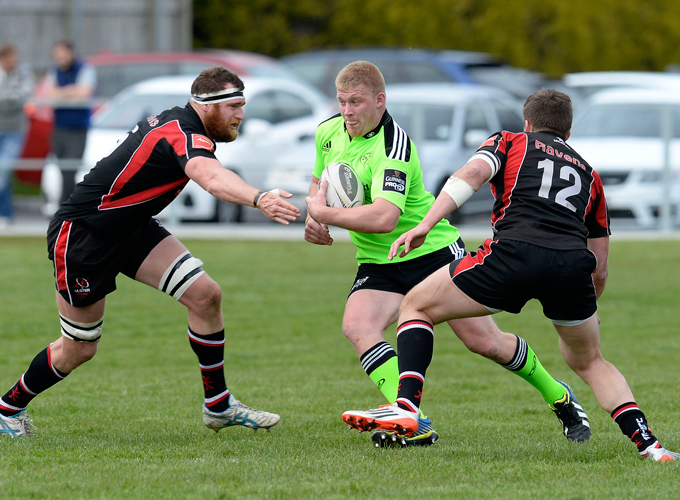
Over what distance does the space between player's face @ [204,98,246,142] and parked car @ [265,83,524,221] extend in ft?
30.5

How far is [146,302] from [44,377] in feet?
18.2

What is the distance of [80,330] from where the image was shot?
606 cm

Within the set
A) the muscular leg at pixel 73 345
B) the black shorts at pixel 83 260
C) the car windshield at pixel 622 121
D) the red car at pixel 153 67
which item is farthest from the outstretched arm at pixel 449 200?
the red car at pixel 153 67

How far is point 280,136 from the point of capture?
1577 centimetres

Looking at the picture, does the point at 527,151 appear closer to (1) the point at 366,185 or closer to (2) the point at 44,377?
(1) the point at 366,185

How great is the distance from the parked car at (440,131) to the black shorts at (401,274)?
9226 mm

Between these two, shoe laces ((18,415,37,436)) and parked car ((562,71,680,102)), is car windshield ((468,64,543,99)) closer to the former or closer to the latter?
parked car ((562,71,680,102))

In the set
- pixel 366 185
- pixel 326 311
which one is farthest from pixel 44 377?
pixel 326 311

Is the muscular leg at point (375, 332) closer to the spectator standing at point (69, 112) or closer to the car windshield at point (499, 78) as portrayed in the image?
the spectator standing at point (69, 112)

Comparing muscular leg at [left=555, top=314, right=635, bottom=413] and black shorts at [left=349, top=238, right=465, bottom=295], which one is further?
black shorts at [left=349, top=238, right=465, bottom=295]

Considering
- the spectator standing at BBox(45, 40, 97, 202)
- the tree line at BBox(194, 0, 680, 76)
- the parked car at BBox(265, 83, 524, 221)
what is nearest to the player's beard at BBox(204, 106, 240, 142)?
the parked car at BBox(265, 83, 524, 221)

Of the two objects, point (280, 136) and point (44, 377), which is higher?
point (44, 377)

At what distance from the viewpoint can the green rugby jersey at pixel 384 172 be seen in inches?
228

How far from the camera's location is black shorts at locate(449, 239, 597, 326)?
204 inches
